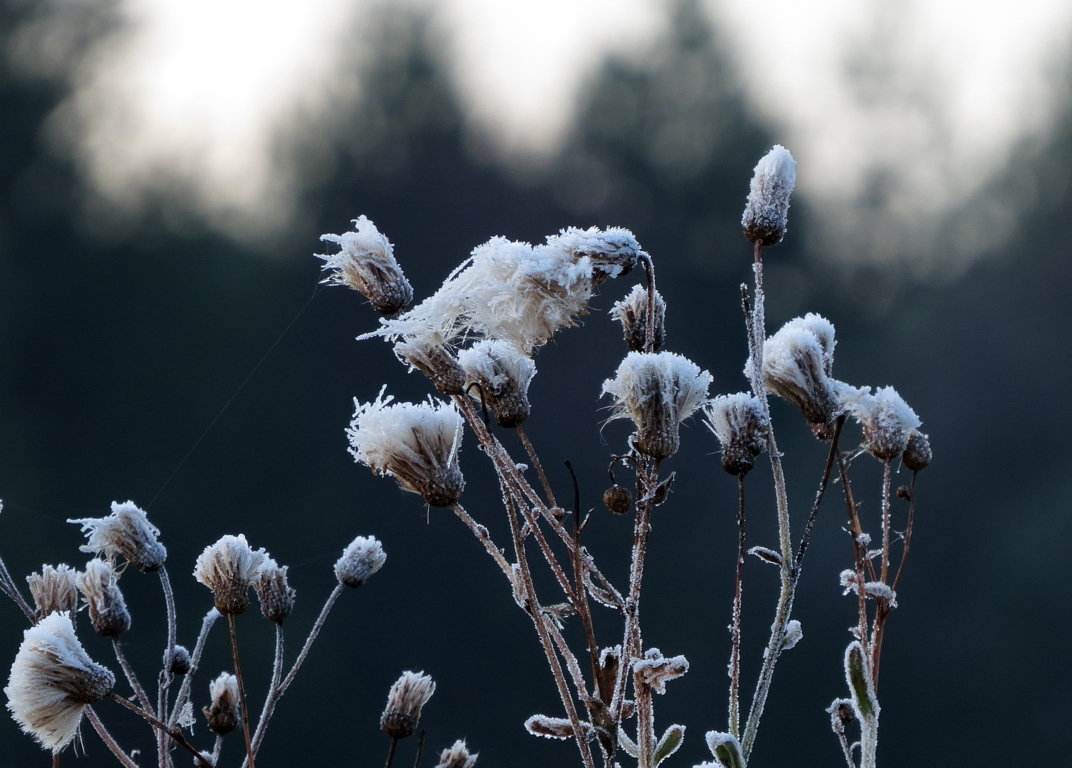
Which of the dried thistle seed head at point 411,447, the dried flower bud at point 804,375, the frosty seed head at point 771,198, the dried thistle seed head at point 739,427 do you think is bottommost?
the dried thistle seed head at point 411,447

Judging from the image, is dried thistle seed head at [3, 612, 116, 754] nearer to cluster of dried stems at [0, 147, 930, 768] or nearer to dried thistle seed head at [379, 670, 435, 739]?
cluster of dried stems at [0, 147, 930, 768]

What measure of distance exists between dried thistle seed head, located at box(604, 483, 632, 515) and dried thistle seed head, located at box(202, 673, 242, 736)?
30cm

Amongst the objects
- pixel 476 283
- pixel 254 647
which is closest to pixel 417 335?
pixel 476 283

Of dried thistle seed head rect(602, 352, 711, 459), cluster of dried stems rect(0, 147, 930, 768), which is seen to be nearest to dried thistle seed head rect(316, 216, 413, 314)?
cluster of dried stems rect(0, 147, 930, 768)

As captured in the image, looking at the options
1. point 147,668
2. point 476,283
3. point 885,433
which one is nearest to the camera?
point 476,283

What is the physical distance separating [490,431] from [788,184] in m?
0.19

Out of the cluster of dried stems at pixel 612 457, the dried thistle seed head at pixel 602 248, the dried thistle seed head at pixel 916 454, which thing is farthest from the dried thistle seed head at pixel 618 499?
the dried thistle seed head at pixel 916 454

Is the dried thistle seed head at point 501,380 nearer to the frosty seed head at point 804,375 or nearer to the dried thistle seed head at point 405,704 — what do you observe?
the frosty seed head at point 804,375

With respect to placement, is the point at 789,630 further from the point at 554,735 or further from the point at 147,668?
the point at 147,668

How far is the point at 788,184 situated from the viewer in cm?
49

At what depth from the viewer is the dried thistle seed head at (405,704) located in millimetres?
638

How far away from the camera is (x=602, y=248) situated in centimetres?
40

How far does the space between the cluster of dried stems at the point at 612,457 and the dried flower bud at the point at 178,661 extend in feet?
0.14

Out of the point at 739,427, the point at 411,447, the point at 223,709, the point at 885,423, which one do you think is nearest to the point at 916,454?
the point at 885,423
